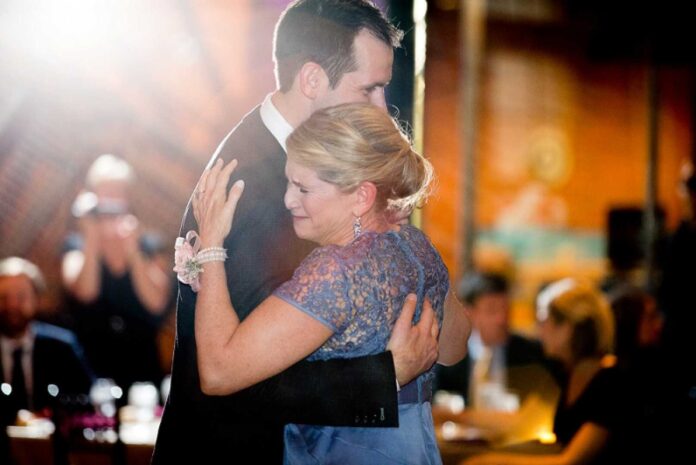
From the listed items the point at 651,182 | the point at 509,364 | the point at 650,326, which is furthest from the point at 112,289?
the point at 651,182

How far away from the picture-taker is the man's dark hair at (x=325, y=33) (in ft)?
6.55

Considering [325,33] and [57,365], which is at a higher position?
[325,33]

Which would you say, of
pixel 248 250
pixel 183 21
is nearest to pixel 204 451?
pixel 248 250

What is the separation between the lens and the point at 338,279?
185 cm

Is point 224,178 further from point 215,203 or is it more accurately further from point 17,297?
point 17,297

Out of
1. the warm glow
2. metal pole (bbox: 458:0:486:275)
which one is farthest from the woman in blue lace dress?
metal pole (bbox: 458:0:486:275)

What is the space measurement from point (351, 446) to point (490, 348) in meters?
2.97

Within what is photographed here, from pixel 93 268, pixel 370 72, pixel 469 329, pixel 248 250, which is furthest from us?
pixel 93 268

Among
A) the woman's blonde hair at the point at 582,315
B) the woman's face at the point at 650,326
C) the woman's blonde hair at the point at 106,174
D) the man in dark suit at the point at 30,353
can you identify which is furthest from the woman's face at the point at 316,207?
the woman's blonde hair at the point at 106,174

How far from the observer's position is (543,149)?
32.2 ft

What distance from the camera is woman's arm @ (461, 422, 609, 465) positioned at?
3.20 m

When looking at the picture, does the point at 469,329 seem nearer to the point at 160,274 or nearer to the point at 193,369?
the point at 193,369

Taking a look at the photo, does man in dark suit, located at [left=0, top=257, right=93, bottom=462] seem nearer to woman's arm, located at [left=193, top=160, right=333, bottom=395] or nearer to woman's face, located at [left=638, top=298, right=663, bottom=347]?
woman's arm, located at [left=193, top=160, right=333, bottom=395]

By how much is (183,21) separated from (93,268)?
6.98 ft
